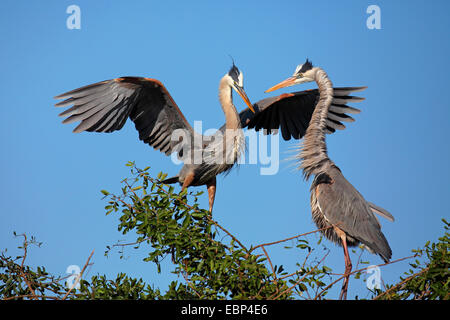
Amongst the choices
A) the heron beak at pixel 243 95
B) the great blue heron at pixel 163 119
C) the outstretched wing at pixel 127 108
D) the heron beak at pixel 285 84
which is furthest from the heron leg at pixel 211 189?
the heron beak at pixel 285 84

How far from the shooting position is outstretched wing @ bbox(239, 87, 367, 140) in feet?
23.8

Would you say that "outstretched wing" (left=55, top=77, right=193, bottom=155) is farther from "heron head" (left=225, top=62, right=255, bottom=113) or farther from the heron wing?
the heron wing

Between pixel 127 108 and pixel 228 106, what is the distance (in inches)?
50.2

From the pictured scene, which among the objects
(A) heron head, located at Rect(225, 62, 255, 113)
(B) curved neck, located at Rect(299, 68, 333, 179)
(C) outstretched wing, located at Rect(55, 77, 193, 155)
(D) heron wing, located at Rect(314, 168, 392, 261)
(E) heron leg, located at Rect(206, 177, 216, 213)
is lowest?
(D) heron wing, located at Rect(314, 168, 392, 261)

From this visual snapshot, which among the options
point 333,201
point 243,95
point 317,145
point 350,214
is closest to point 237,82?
point 243,95

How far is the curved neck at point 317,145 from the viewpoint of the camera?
6145 mm

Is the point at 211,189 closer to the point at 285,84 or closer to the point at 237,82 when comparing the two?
the point at 237,82

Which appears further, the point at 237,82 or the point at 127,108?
the point at 237,82

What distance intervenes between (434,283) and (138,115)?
3.96 meters

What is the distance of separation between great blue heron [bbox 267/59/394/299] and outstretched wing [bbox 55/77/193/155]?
160cm

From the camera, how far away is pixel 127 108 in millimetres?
6426

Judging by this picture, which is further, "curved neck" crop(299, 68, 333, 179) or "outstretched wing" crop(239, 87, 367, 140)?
"outstretched wing" crop(239, 87, 367, 140)

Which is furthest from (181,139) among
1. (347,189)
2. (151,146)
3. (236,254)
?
(236,254)

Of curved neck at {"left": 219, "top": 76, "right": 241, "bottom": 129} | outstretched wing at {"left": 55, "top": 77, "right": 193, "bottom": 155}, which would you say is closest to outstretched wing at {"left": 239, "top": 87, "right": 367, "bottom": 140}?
curved neck at {"left": 219, "top": 76, "right": 241, "bottom": 129}
